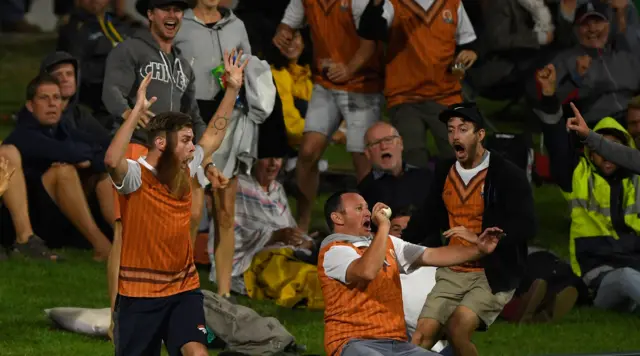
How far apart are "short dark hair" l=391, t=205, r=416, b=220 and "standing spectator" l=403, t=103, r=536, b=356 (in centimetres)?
158

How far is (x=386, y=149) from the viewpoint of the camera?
35.2 ft

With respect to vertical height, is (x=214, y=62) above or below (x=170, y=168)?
above

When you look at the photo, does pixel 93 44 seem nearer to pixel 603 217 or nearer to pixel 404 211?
pixel 404 211

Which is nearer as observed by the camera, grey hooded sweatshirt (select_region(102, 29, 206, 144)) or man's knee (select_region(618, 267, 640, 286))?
grey hooded sweatshirt (select_region(102, 29, 206, 144))

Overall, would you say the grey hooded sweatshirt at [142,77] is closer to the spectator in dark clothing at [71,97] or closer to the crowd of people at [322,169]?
the crowd of people at [322,169]

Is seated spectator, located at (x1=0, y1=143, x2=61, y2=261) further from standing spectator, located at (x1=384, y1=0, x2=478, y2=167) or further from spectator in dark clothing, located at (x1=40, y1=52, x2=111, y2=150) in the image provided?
standing spectator, located at (x1=384, y1=0, x2=478, y2=167)

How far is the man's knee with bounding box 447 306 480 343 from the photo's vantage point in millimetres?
8352

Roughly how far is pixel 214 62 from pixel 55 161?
5.74 feet

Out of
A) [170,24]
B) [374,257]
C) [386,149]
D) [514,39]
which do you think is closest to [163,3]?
[170,24]

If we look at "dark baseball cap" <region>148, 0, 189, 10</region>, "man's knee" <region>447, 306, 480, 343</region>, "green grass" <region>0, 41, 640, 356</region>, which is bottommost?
"green grass" <region>0, 41, 640, 356</region>

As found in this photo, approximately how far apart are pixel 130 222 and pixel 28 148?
376 cm

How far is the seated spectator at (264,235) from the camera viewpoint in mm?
10844

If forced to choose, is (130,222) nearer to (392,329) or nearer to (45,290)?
(392,329)

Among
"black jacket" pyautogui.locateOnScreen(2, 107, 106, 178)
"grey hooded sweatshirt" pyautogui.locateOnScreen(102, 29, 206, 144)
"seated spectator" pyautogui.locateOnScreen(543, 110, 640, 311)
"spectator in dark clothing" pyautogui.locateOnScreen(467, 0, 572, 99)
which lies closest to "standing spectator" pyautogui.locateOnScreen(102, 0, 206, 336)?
"grey hooded sweatshirt" pyautogui.locateOnScreen(102, 29, 206, 144)
